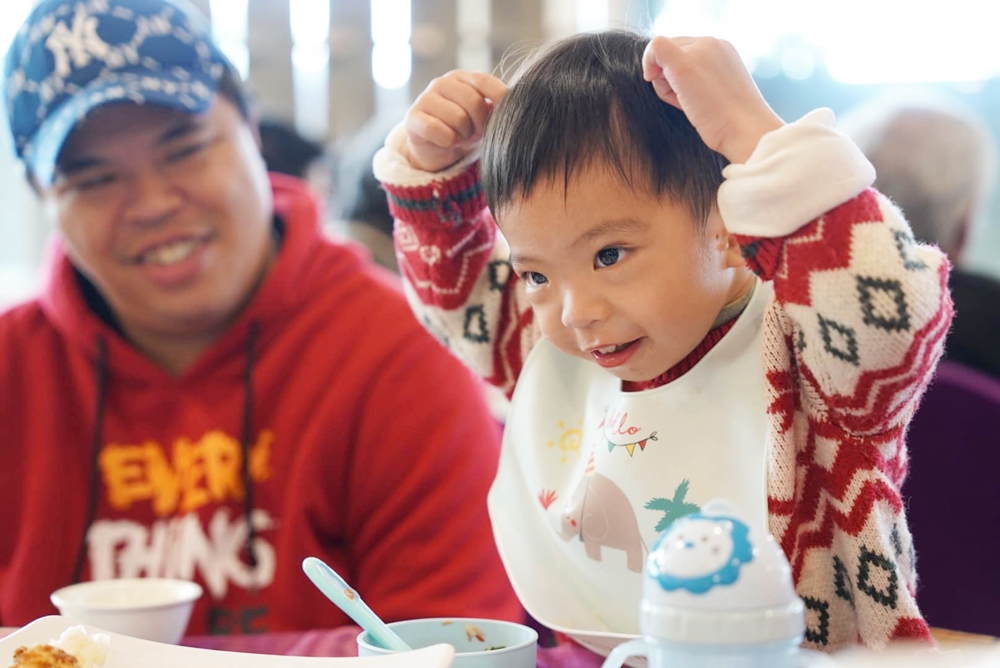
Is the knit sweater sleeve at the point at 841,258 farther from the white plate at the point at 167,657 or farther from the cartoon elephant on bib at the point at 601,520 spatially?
the white plate at the point at 167,657

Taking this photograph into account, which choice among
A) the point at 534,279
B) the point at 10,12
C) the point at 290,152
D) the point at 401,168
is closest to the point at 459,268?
the point at 401,168

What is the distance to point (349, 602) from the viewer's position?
75 centimetres

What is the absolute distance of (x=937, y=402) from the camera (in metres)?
1.61

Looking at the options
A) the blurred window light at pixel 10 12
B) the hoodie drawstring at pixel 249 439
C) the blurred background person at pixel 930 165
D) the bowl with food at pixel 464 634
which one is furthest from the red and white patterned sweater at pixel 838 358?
the blurred window light at pixel 10 12

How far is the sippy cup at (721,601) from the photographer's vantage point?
55 centimetres

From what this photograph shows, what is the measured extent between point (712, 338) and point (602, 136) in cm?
22

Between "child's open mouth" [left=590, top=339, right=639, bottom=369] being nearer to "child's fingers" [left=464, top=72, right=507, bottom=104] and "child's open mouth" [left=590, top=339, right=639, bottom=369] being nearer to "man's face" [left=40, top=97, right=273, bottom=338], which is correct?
"child's fingers" [left=464, top=72, right=507, bottom=104]

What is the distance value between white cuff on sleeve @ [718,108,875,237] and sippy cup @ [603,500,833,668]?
0.28 meters

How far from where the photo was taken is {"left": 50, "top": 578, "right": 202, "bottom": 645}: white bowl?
958mm

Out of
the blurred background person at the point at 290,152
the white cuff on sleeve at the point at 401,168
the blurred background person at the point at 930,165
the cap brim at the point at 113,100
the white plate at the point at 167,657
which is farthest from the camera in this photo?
the blurred background person at the point at 290,152

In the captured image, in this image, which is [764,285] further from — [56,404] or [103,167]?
[56,404]

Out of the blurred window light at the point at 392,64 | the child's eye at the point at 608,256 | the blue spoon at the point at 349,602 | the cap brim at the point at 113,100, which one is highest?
the blurred window light at the point at 392,64

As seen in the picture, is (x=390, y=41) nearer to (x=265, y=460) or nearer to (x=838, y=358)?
(x=265, y=460)

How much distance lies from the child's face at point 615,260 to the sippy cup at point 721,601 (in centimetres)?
29
